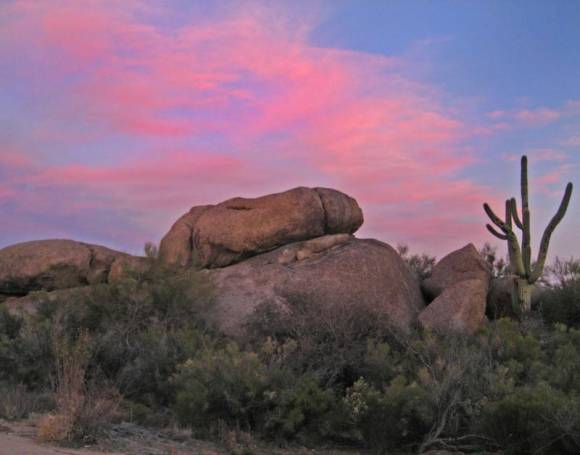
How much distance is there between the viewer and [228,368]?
12.0m

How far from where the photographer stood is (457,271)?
20094mm

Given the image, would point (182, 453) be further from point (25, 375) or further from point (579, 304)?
point (579, 304)

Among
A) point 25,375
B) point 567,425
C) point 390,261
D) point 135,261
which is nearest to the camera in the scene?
point 567,425

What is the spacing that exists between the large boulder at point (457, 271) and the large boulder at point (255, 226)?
2.88 m

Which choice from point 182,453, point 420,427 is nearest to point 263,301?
point 420,427

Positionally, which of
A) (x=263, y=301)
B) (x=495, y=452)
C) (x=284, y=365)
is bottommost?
(x=495, y=452)

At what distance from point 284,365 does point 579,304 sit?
32.0 ft

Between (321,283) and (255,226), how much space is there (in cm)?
303

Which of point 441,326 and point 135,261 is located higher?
point 135,261

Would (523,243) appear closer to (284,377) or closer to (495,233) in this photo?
(495,233)

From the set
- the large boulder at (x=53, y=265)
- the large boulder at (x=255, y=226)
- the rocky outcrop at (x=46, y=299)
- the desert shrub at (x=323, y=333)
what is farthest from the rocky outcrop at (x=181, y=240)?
the desert shrub at (x=323, y=333)

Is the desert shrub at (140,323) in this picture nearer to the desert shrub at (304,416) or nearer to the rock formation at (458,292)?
the desert shrub at (304,416)

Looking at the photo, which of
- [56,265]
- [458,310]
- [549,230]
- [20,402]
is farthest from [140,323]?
[549,230]

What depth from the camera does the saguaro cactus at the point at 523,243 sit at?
64.6 ft
